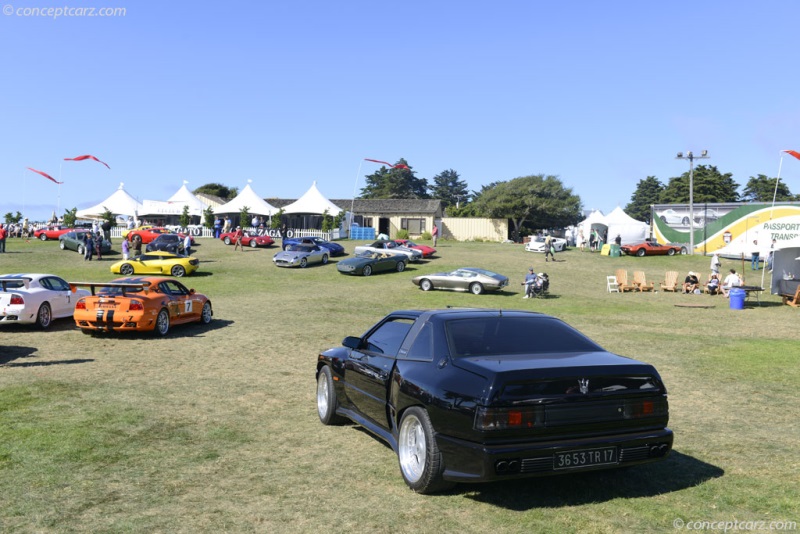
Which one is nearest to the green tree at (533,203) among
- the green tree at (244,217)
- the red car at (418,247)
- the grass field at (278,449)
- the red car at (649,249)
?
the red car at (649,249)

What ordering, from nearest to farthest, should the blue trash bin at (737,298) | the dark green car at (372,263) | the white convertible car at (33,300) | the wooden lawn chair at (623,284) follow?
1. the white convertible car at (33,300)
2. the blue trash bin at (737,298)
3. the wooden lawn chair at (623,284)
4. the dark green car at (372,263)

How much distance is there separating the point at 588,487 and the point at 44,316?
15583 mm

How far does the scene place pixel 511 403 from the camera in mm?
5055

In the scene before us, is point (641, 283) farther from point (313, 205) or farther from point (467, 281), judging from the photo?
point (313, 205)

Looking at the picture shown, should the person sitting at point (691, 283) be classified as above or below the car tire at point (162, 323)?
above

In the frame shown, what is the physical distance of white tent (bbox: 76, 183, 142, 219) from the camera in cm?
5828

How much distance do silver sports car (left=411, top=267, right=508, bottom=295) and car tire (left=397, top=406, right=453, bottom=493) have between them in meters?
Result: 23.4

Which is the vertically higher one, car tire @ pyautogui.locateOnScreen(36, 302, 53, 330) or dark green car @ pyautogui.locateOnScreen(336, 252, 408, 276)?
dark green car @ pyautogui.locateOnScreen(336, 252, 408, 276)

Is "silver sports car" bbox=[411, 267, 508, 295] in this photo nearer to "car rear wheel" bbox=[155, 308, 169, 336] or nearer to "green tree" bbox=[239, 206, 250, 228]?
"car rear wheel" bbox=[155, 308, 169, 336]

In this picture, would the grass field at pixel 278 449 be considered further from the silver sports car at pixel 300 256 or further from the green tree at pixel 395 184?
the green tree at pixel 395 184

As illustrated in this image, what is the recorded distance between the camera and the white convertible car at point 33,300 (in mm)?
16344

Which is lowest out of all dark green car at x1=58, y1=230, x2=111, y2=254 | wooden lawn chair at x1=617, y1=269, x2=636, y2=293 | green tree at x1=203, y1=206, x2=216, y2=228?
wooden lawn chair at x1=617, y1=269, x2=636, y2=293

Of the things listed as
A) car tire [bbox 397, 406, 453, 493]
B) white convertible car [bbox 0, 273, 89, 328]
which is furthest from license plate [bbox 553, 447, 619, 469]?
white convertible car [bbox 0, 273, 89, 328]

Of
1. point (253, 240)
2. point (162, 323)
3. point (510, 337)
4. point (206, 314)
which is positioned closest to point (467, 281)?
point (206, 314)
